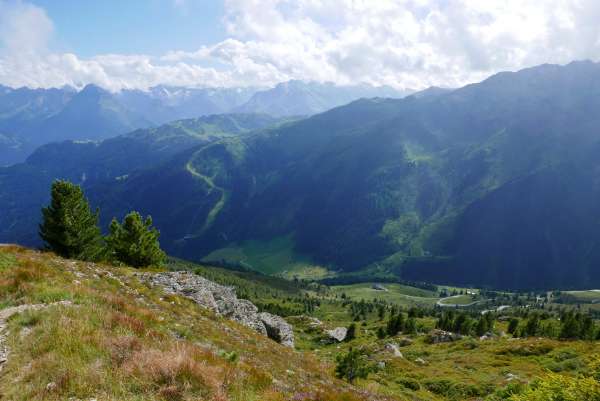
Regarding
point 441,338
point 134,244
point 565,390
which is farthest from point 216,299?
point 441,338

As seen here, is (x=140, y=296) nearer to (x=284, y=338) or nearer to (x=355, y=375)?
(x=355, y=375)

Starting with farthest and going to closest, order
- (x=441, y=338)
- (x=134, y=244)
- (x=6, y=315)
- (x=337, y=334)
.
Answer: (x=337, y=334)
(x=441, y=338)
(x=134, y=244)
(x=6, y=315)

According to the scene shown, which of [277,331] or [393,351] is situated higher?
[277,331]

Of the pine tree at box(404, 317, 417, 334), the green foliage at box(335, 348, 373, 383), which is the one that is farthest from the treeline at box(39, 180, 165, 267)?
the pine tree at box(404, 317, 417, 334)

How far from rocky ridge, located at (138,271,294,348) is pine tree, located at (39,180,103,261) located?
52.2 feet

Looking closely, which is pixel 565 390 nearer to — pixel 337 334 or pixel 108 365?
pixel 108 365

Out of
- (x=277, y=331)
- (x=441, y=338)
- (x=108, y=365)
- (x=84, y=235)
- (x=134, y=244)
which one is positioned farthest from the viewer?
(x=441, y=338)

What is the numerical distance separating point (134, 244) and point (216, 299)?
62.3 ft

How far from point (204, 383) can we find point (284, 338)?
42037mm

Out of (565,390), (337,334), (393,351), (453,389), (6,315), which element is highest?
(6,315)

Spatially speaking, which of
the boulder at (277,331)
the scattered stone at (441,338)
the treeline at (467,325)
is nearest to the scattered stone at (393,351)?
the boulder at (277,331)

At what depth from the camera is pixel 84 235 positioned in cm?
5219

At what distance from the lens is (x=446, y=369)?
48.2 metres

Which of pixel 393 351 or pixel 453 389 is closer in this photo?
pixel 453 389
